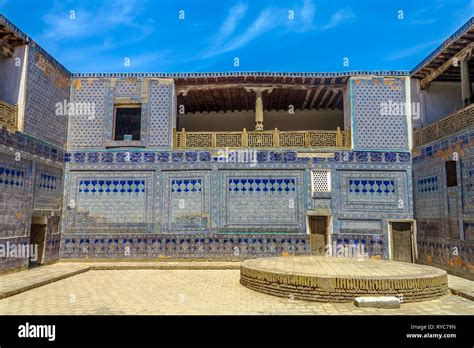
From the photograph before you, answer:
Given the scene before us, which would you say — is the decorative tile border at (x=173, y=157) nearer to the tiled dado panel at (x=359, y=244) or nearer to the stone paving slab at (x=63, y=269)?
the tiled dado panel at (x=359, y=244)

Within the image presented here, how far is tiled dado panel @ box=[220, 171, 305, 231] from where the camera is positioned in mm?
11867

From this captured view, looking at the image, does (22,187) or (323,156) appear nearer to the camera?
(22,187)

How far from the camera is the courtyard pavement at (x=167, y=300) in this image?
5883 millimetres

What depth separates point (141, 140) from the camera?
12.3 m

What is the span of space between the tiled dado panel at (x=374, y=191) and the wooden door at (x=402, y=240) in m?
0.49

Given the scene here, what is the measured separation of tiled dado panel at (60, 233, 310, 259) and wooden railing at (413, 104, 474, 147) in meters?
4.76

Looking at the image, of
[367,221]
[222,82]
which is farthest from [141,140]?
[367,221]

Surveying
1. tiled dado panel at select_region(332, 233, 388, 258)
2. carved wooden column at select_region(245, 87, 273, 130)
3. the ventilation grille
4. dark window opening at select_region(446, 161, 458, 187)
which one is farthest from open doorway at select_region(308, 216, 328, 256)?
dark window opening at select_region(446, 161, 458, 187)

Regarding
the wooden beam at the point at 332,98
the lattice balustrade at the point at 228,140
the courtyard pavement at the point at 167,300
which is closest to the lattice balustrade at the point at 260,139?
the lattice balustrade at the point at 228,140

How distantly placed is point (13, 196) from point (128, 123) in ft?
15.9

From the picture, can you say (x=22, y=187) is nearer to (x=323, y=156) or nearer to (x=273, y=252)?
(x=273, y=252)

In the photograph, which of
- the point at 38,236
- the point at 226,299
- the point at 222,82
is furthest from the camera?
the point at 222,82

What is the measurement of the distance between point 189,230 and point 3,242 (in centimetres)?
511

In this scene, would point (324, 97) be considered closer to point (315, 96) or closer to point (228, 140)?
point (315, 96)
